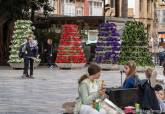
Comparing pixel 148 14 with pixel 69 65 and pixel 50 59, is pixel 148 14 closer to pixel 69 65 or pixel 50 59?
pixel 50 59

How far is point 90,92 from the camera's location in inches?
356

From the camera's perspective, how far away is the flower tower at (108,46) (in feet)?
105

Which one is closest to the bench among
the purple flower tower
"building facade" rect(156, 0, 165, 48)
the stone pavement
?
the stone pavement

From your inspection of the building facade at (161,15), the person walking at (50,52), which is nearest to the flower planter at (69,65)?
the person walking at (50,52)

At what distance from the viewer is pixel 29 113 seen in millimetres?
12898

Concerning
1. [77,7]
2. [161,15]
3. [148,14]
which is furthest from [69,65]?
[161,15]

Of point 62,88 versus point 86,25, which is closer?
point 62,88

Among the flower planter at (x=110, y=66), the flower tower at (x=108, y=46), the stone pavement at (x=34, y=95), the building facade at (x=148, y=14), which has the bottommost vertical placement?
the flower planter at (x=110, y=66)

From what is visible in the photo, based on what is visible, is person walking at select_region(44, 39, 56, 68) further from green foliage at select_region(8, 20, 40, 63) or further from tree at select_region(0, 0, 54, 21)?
green foliage at select_region(8, 20, 40, 63)

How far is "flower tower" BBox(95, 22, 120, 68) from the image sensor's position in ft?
105

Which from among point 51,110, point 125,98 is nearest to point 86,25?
point 51,110

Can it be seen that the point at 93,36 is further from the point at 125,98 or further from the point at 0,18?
the point at 125,98

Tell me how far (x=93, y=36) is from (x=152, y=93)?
1291 inches

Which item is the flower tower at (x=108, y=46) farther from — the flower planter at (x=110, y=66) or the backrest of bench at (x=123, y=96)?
the backrest of bench at (x=123, y=96)
